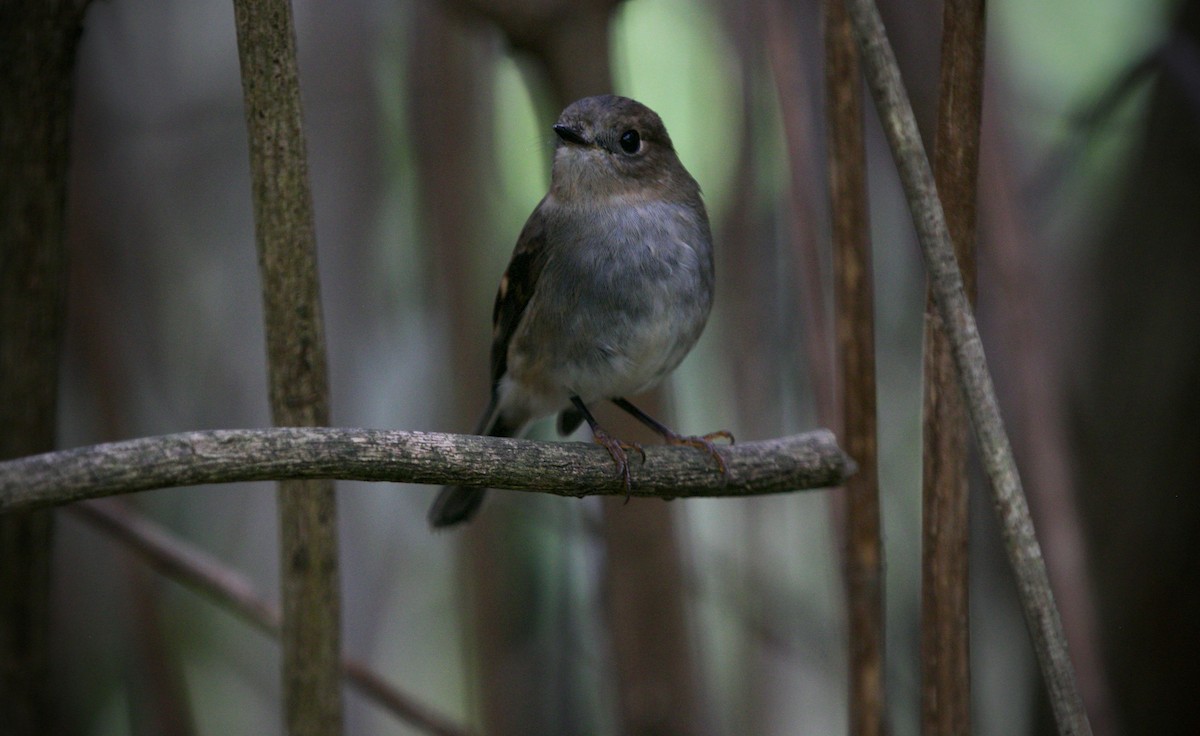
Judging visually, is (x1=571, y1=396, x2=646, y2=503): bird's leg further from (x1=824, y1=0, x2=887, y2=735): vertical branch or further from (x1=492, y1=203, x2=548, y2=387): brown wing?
(x1=824, y1=0, x2=887, y2=735): vertical branch

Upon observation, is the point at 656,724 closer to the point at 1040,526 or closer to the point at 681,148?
the point at 1040,526

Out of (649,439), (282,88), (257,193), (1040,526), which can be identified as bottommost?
(1040,526)

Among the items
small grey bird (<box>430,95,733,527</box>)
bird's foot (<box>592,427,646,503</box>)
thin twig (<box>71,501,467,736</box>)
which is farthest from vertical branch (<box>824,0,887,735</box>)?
thin twig (<box>71,501,467,736</box>)

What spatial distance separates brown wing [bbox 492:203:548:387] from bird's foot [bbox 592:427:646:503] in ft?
1.39

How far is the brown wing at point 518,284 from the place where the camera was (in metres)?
2.74

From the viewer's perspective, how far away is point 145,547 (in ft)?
8.28

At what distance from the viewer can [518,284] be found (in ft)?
9.18

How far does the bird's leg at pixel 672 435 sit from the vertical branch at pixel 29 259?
1.28 metres

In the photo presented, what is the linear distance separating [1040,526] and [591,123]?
148cm

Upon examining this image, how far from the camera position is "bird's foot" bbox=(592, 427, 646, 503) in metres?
2.05

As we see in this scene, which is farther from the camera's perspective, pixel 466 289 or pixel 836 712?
pixel 836 712

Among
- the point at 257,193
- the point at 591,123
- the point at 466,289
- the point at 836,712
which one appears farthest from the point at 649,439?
the point at 257,193

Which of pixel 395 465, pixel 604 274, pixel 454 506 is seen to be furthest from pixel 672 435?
pixel 395 465

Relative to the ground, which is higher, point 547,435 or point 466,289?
point 466,289
